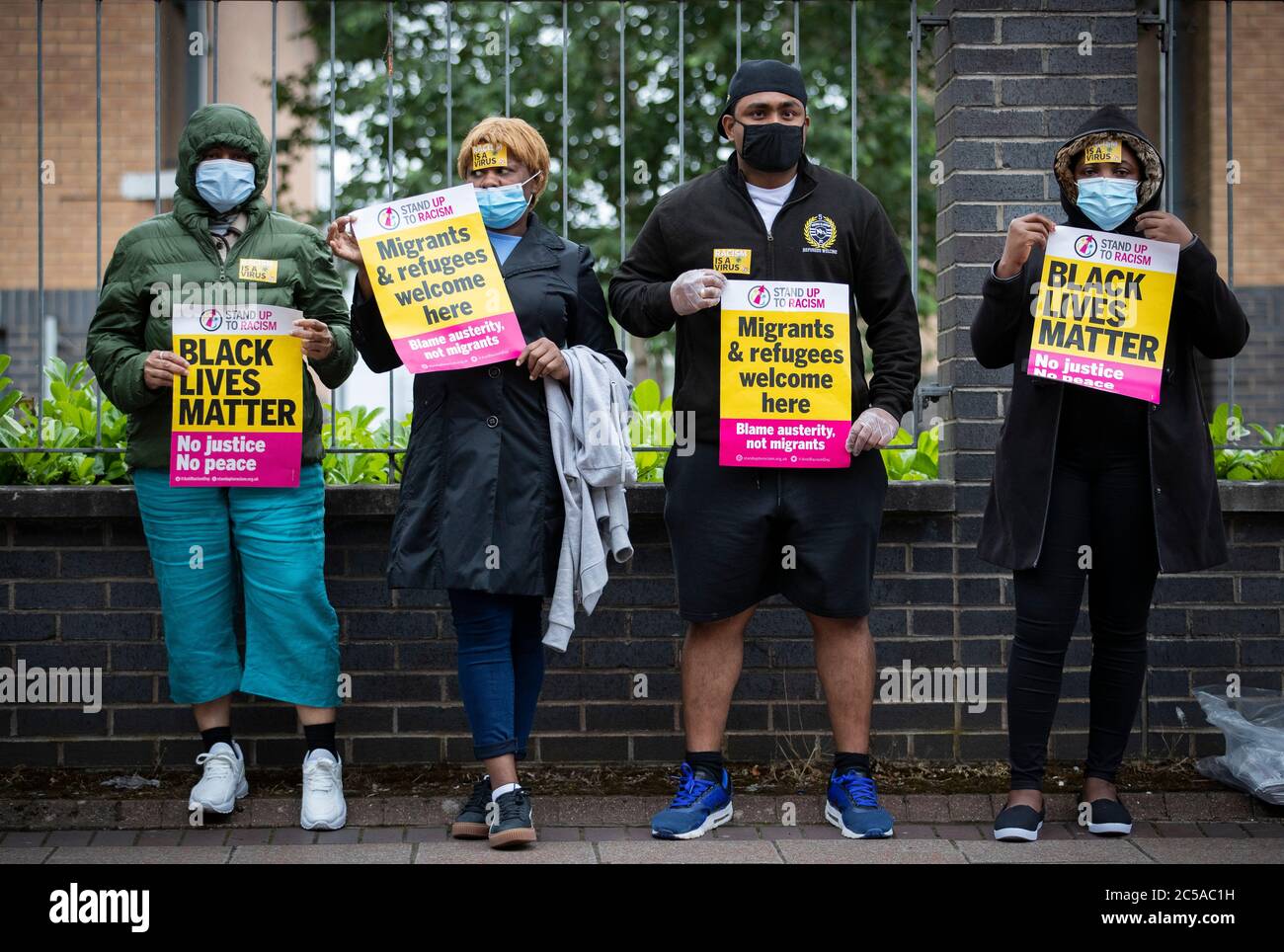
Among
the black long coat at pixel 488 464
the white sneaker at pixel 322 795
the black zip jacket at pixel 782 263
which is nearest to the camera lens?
the black long coat at pixel 488 464

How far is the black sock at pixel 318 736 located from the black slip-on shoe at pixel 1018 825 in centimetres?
205

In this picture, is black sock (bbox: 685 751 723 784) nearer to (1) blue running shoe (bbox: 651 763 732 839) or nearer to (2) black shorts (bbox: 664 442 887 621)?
(1) blue running shoe (bbox: 651 763 732 839)

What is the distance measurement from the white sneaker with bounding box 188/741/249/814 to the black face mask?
244 cm

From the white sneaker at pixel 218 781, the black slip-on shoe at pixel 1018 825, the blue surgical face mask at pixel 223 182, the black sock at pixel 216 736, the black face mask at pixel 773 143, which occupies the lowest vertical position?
the black slip-on shoe at pixel 1018 825

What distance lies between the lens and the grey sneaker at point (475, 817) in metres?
4.53

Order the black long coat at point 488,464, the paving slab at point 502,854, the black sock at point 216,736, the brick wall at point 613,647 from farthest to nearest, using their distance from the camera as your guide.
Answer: the brick wall at point 613,647 < the black sock at point 216,736 < the black long coat at point 488,464 < the paving slab at point 502,854

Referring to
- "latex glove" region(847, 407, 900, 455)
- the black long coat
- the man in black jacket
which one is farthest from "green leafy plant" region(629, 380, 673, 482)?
"latex glove" region(847, 407, 900, 455)

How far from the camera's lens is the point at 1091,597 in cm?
463

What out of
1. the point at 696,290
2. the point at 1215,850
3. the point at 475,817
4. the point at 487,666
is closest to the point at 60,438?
the point at 487,666

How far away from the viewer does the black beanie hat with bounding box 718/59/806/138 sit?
4480 millimetres

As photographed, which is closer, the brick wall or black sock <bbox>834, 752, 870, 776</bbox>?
black sock <bbox>834, 752, 870, 776</bbox>

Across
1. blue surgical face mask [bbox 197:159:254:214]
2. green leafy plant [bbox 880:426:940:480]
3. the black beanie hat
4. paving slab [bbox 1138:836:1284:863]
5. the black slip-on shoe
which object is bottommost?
paving slab [bbox 1138:836:1284:863]

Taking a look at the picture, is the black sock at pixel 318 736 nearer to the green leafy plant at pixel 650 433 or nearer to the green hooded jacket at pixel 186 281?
the green hooded jacket at pixel 186 281

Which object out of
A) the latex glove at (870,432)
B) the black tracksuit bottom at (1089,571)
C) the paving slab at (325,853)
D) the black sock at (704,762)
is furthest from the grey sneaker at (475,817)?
the black tracksuit bottom at (1089,571)
